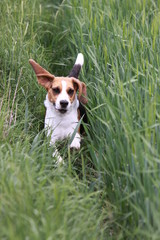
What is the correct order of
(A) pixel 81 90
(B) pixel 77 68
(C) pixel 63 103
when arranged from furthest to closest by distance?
1. (B) pixel 77 68
2. (A) pixel 81 90
3. (C) pixel 63 103

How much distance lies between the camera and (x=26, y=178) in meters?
3.61

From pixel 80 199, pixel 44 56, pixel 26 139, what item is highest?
pixel 44 56

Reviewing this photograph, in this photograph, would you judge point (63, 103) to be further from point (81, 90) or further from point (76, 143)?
point (76, 143)

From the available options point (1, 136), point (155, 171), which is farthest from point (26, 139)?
point (155, 171)

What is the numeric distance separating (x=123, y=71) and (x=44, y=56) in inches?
66.4

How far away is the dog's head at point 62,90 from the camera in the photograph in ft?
15.3

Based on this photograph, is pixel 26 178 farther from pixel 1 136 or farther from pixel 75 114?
pixel 75 114

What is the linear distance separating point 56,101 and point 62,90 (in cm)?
12

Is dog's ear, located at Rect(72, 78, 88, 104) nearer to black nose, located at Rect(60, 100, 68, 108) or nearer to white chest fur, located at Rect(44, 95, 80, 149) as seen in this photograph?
white chest fur, located at Rect(44, 95, 80, 149)

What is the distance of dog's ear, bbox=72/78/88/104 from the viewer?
477 centimetres

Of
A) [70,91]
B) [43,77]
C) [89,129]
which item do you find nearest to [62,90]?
[70,91]

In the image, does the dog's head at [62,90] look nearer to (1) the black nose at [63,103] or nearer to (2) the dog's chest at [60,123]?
(1) the black nose at [63,103]

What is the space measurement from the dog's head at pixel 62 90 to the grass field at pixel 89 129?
0.18 meters

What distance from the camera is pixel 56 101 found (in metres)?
4.67
